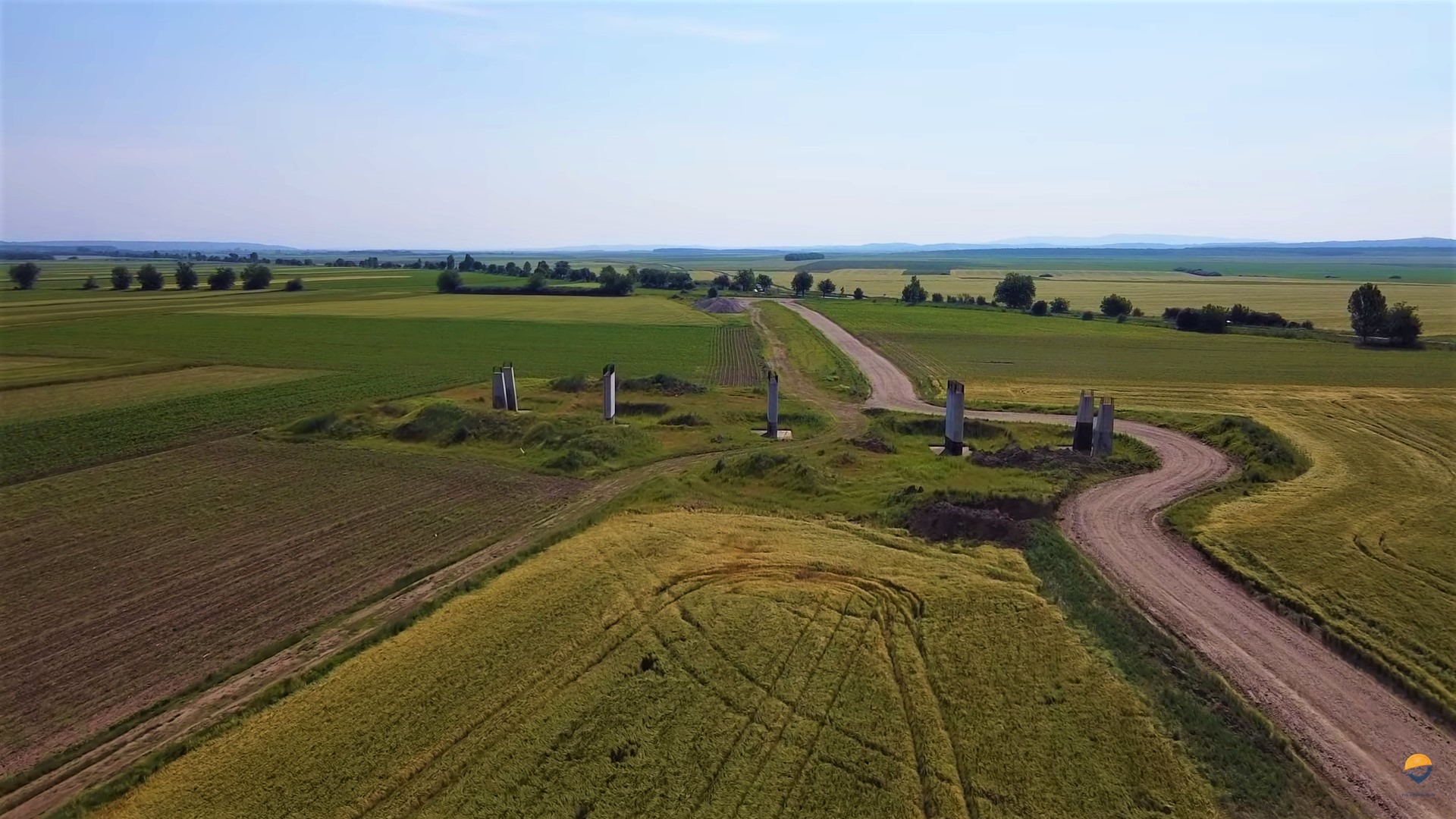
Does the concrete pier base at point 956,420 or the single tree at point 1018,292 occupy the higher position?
the single tree at point 1018,292

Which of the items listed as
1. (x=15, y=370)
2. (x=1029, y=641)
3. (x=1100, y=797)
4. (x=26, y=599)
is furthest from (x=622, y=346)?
(x=1100, y=797)

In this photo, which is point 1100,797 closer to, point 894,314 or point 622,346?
point 622,346

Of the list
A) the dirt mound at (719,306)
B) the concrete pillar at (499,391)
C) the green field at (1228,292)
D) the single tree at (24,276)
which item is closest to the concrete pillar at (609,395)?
the concrete pillar at (499,391)

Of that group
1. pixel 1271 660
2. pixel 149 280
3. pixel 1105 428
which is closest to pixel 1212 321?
pixel 1105 428

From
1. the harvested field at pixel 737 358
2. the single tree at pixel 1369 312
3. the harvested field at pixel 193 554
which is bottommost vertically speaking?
the harvested field at pixel 193 554

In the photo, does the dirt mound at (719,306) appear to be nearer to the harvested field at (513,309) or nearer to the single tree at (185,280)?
the harvested field at (513,309)

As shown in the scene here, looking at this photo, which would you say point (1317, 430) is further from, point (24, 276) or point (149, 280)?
point (24, 276)

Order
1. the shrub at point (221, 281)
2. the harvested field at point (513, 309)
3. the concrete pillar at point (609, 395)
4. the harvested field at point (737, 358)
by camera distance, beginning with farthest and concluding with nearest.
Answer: the shrub at point (221, 281)
the harvested field at point (513, 309)
the harvested field at point (737, 358)
the concrete pillar at point (609, 395)
